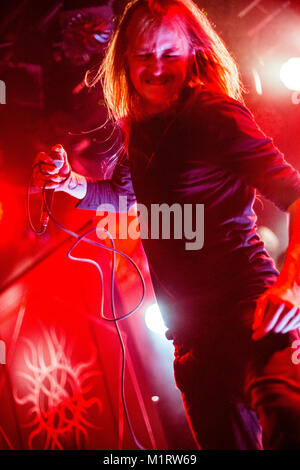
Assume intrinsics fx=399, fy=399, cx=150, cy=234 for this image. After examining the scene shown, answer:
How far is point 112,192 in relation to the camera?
5.29 feet

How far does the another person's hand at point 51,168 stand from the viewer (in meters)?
1.39

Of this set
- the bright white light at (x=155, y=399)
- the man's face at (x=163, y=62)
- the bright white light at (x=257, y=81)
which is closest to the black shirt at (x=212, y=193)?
the man's face at (x=163, y=62)

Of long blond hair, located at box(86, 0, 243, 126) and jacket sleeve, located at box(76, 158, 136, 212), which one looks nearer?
long blond hair, located at box(86, 0, 243, 126)

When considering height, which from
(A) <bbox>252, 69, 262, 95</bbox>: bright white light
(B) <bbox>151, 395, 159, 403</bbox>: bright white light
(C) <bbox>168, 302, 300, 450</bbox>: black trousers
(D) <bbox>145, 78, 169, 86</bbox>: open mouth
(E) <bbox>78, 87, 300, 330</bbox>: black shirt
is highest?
(A) <bbox>252, 69, 262, 95</bbox>: bright white light

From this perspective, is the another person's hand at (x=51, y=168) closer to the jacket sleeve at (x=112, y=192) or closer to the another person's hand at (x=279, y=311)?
the jacket sleeve at (x=112, y=192)

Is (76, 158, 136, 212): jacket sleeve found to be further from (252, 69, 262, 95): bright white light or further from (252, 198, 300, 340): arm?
(252, 69, 262, 95): bright white light

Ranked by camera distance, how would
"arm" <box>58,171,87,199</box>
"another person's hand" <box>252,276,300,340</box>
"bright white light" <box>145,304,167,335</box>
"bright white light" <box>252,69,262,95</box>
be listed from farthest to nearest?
1. "bright white light" <box>145,304,167,335</box>
2. "bright white light" <box>252,69,262,95</box>
3. "arm" <box>58,171,87,199</box>
4. "another person's hand" <box>252,276,300,340</box>

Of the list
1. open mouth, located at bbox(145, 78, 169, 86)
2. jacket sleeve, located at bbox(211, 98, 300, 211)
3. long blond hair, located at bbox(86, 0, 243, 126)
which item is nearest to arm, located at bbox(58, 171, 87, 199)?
long blond hair, located at bbox(86, 0, 243, 126)

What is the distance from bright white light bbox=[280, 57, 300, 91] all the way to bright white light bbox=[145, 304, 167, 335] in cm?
171

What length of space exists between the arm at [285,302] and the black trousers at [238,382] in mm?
64

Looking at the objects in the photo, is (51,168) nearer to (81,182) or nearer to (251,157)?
(81,182)

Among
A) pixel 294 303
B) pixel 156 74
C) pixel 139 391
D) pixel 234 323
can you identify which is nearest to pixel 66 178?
pixel 156 74

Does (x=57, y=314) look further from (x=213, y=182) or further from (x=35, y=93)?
(x=213, y=182)

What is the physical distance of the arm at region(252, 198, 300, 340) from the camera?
0.93 m
